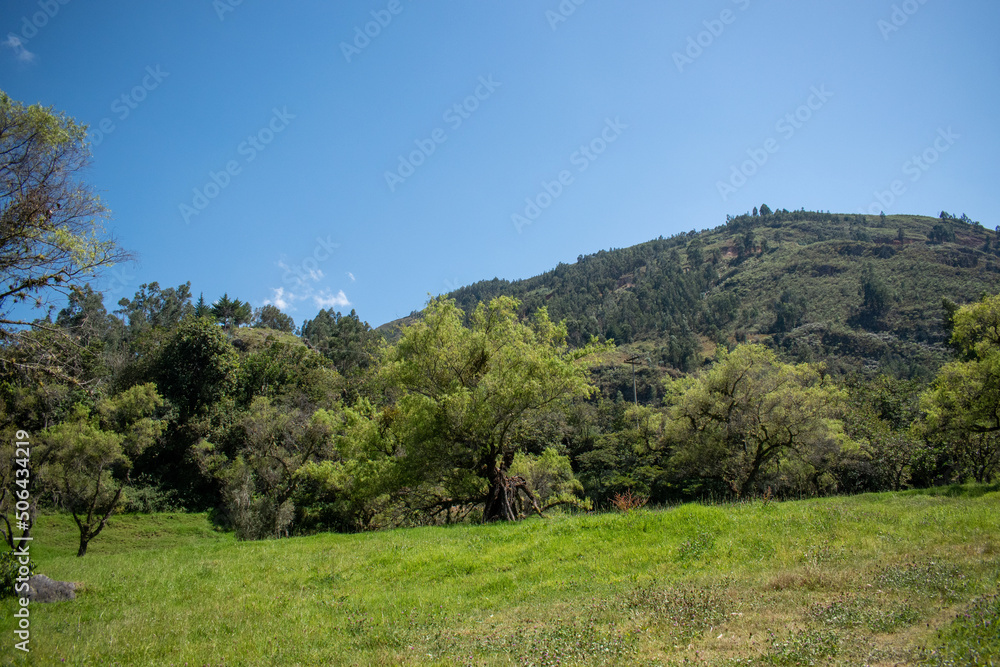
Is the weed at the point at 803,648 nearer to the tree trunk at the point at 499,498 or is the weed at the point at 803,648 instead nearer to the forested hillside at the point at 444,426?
the forested hillside at the point at 444,426

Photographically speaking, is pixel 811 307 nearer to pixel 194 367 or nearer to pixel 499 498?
pixel 194 367

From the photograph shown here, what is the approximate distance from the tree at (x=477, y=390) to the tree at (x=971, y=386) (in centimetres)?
1752

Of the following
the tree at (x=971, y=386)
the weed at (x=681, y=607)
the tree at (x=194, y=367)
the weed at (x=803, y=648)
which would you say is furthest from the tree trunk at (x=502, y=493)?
the tree at (x=194, y=367)

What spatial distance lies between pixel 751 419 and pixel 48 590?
32.1m

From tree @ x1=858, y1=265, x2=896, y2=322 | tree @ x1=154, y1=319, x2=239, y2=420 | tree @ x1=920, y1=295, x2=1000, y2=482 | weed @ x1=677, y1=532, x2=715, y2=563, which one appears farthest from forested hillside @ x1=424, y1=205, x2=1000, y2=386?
weed @ x1=677, y1=532, x2=715, y2=563

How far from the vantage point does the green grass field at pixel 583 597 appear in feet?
19.6

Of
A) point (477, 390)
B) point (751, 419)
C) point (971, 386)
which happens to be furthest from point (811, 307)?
point (477, 390)

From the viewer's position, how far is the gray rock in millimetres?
9766

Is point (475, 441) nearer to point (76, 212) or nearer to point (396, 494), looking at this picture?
point (396, 494)

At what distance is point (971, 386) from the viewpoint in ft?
74.6

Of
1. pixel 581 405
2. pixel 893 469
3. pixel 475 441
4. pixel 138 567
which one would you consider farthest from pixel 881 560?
pixel 581 405

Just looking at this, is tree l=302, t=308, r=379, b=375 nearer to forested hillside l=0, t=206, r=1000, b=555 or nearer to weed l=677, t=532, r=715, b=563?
forested hillside l=0, t=206, r=1000, b=555

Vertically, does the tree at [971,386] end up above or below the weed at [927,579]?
above

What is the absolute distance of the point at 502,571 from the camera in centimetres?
1066
